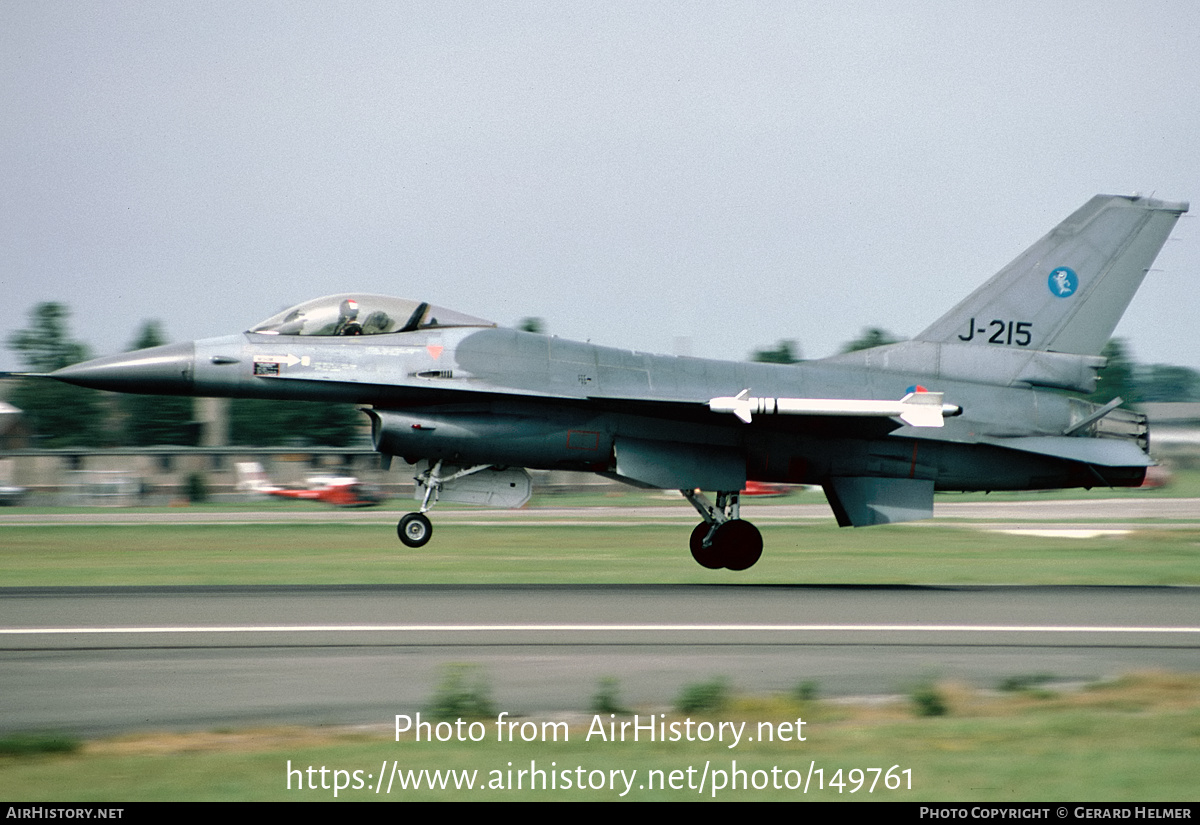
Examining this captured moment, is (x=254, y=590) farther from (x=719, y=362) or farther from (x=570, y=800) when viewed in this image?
(x=570, y=800)

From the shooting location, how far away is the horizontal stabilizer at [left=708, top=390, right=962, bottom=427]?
15609 millimetres

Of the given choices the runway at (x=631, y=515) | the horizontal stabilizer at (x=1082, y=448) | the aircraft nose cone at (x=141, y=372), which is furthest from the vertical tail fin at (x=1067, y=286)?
the runway at (x=631, y=515)

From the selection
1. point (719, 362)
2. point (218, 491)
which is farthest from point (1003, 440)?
point (218, 491)

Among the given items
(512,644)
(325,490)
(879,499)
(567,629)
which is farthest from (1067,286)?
(325,490)

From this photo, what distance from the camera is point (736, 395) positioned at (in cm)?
1734

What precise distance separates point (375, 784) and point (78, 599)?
28.9ft

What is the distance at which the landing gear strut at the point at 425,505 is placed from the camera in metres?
15.9

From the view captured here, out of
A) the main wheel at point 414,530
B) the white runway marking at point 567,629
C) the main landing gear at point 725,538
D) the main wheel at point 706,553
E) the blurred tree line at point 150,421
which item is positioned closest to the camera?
the white runway marking at point 567,629

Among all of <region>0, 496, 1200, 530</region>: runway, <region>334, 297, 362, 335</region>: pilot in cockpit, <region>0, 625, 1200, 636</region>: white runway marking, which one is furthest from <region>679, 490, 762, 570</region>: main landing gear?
<region>0, 496, 1200, 530</region>: runway

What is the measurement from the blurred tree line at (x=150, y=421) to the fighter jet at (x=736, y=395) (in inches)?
2067

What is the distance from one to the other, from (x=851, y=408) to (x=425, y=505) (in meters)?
5.81

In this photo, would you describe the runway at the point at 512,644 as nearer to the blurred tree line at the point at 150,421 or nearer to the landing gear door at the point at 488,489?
the landing gear door at the point at 488,489

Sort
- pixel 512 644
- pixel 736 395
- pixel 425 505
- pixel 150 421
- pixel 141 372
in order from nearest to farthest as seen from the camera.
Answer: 1. pixel 512 644
2. pixel 141 372
3. pixel 425 505
4. pixel 736 395
5. pixel 150 421

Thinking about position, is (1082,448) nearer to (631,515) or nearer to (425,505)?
(425,505)
